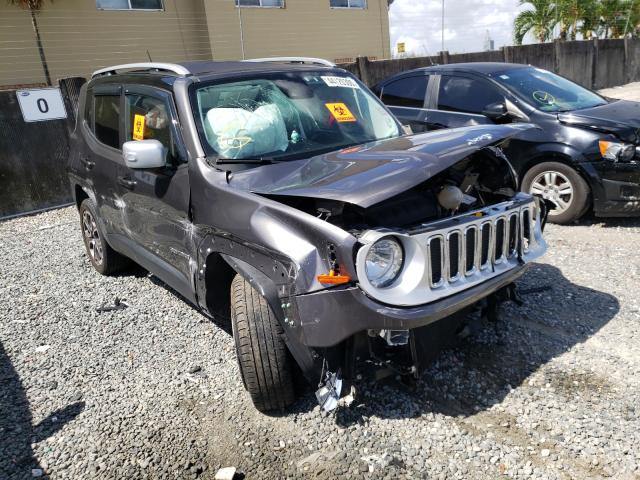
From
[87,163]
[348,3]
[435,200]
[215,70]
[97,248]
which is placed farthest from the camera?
[348,3]

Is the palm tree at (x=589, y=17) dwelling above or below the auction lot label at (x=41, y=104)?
above

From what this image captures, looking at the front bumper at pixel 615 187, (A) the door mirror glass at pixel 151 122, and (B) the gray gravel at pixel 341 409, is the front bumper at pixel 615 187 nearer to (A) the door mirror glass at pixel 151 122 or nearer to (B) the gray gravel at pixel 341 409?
(B) the gray gravel at pixel 341 409

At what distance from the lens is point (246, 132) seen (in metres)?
3.44

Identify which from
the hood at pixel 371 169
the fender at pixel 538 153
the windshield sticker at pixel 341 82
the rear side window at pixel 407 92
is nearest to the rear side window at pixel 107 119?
the windshield sticker at pixel 341 82

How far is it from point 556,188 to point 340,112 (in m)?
3.11

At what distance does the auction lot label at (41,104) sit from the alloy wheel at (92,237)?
3960mm

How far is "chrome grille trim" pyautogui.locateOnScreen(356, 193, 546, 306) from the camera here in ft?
8.09

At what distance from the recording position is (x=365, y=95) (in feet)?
14.1

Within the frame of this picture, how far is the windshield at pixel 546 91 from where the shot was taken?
612 centimetres

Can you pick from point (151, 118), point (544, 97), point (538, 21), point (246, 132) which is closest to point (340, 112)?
point (246, 132)

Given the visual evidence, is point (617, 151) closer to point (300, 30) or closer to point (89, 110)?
point (89, 110)

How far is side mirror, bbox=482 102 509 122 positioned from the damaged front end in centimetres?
302

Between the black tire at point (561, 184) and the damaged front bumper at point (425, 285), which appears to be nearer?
the damaged front bumper at point (425, 285)

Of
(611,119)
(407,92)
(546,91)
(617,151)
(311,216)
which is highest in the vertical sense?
(407,92)
